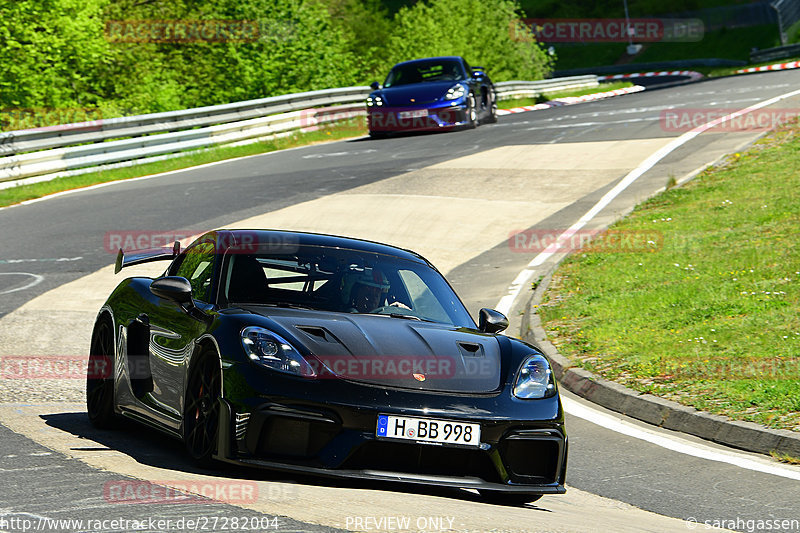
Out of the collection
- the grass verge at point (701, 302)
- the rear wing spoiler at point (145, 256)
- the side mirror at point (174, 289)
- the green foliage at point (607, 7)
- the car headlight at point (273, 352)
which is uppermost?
the green foliage at point (607, 7)

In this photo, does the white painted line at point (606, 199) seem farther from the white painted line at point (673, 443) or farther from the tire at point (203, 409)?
the tire at point (203, 409)

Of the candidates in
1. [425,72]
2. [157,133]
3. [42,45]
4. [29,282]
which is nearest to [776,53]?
[425,72]

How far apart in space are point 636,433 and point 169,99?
3408 cm

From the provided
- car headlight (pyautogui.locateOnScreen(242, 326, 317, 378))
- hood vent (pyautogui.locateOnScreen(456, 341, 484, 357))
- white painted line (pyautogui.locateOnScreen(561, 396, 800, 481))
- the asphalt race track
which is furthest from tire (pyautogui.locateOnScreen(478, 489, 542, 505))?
white painted line (pyautogui.locateOnScreen(561, 396, 800, 481))

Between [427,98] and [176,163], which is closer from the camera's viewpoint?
[176,163]

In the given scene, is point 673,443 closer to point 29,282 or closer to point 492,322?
point 492,322

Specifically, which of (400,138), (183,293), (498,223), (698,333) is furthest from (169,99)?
(183,293)

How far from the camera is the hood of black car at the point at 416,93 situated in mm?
26609

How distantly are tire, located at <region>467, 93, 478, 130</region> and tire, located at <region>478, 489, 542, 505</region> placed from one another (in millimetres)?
21543

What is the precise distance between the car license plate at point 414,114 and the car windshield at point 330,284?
19.9 meters

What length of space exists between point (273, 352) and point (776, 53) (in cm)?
6026

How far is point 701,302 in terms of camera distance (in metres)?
11.6

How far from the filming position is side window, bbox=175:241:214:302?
6809 millimetres

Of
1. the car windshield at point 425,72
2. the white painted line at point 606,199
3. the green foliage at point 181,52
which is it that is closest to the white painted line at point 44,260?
the white painted line at point 606,199
